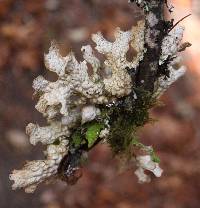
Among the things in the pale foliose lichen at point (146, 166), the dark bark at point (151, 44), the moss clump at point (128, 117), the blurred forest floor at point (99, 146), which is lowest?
the pale foliose lichen at point (146, 166)

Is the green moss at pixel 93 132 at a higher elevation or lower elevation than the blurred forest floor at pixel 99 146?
lower

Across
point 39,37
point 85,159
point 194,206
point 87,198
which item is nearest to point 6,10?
point 39,37

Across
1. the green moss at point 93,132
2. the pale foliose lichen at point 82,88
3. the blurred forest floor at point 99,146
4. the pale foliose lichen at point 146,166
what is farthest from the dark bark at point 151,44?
the blurred forest floor at point 99,146

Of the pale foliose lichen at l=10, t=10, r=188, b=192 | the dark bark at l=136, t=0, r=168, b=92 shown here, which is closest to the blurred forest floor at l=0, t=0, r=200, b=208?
the pale foliose lichen at l=10, t=10, r=188, b=192

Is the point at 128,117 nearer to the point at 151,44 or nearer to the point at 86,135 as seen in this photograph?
the point at 86,135

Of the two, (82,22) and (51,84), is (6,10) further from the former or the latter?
(51,84)

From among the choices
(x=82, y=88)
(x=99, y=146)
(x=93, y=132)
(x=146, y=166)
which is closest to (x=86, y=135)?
(x=93, y=132)

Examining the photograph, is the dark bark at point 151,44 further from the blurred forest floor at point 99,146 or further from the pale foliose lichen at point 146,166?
the blurred forest floor at point 99,146
